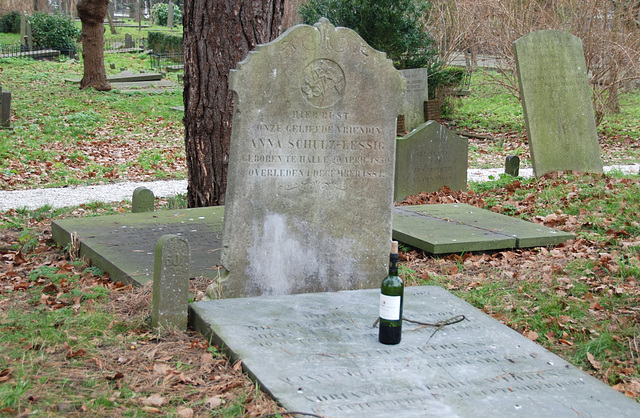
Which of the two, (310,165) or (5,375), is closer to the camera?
(5,375)

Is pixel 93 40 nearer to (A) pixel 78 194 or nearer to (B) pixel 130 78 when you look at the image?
(B) pixel 130 78

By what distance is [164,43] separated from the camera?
1344 inches

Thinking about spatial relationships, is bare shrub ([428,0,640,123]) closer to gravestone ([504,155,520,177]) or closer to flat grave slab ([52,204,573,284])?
gravestone ([504,155,520,177])

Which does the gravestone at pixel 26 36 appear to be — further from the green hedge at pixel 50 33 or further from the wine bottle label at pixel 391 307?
the wine bottle label at pixel 391 307

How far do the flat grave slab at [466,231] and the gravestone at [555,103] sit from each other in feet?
10.8

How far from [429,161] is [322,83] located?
481cm

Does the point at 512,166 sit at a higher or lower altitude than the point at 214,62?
lower

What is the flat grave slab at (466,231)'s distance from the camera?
6.51 meters

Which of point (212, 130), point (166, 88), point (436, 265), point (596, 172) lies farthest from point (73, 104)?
point (436, 265)

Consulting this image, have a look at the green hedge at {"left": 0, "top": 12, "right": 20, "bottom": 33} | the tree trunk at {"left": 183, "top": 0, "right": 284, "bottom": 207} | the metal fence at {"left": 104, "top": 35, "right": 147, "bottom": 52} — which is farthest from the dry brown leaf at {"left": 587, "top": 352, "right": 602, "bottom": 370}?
the green hedge at {"left": 0, "top": 12, "right": 20, "bottom": 33}

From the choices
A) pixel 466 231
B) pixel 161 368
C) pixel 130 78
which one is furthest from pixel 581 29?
pixel 161 368

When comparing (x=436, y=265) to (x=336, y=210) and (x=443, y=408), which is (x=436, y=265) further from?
(x=443, y=408)

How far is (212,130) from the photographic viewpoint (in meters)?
7.84

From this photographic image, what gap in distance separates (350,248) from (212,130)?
10.4 feet
